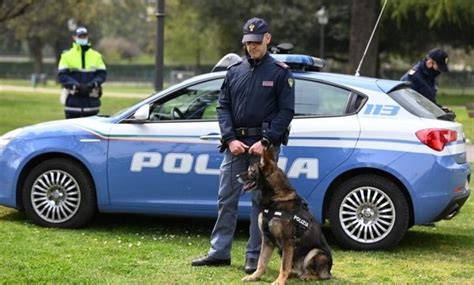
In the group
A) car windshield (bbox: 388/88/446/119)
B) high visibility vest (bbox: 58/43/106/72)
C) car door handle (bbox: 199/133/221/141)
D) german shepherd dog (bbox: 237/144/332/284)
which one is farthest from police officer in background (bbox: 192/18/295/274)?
high visibility vest (bbox: 58/43/106/72)

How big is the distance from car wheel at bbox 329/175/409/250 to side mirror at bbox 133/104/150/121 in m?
1.87

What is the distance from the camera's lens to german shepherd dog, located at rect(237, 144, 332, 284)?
18.1 ft

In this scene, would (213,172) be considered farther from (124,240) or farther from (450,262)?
(450,262)

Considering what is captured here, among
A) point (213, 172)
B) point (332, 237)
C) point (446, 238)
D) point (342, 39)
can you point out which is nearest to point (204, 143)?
point (213, 172)

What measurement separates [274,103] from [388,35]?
36387 millimetres

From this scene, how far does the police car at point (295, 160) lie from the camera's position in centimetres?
673

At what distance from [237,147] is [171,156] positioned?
1.52m

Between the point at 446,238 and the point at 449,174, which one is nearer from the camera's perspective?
the point at 449,174

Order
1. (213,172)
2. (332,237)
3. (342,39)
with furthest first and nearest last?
(342,39), (332,237), (213,172)

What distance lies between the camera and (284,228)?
5523 millimetres

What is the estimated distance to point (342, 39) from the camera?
134 ft

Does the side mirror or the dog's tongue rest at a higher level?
the side mirror

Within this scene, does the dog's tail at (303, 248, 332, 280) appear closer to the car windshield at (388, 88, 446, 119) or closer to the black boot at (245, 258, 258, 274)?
the black boot at (245, 258, 258, 274)

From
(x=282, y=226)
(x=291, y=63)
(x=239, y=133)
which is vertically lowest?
(x=282, y=226)
